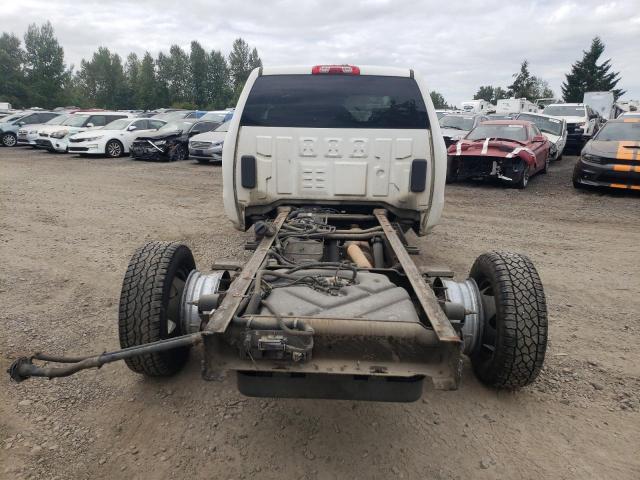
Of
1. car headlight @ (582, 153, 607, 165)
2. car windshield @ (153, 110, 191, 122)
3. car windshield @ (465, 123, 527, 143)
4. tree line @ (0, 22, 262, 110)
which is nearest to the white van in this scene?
car windshield @ (465, 123, 527, 143)

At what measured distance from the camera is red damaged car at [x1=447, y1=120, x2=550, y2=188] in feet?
35.4

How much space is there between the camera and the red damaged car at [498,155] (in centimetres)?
1078

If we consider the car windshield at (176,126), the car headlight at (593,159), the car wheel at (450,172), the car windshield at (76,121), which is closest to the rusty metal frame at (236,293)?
the car wheel at (450,172)

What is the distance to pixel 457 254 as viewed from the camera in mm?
6148

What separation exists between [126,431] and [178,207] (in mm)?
6544

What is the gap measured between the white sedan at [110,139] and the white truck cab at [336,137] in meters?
13.9

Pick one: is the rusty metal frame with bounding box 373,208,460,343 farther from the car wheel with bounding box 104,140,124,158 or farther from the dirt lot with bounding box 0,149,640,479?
the car wheel with bounding box 104,140,124,158

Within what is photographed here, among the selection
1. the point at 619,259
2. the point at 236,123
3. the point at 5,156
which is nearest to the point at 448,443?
the point at 236,123

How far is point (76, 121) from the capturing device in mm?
18766

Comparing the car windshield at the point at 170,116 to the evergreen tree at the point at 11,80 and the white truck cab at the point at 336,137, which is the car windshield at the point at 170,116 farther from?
the evergreen tree at the point at 11,80

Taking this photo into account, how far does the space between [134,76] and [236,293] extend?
95.2 meters

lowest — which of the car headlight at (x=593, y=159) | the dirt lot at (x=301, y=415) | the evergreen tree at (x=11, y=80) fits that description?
the dirt lot at (x=301, y=415)

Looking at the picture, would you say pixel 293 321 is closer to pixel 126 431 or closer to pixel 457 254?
pixel 126 431

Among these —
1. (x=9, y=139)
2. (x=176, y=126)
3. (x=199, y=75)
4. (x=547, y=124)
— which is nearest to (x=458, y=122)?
(x=547, y=124)
